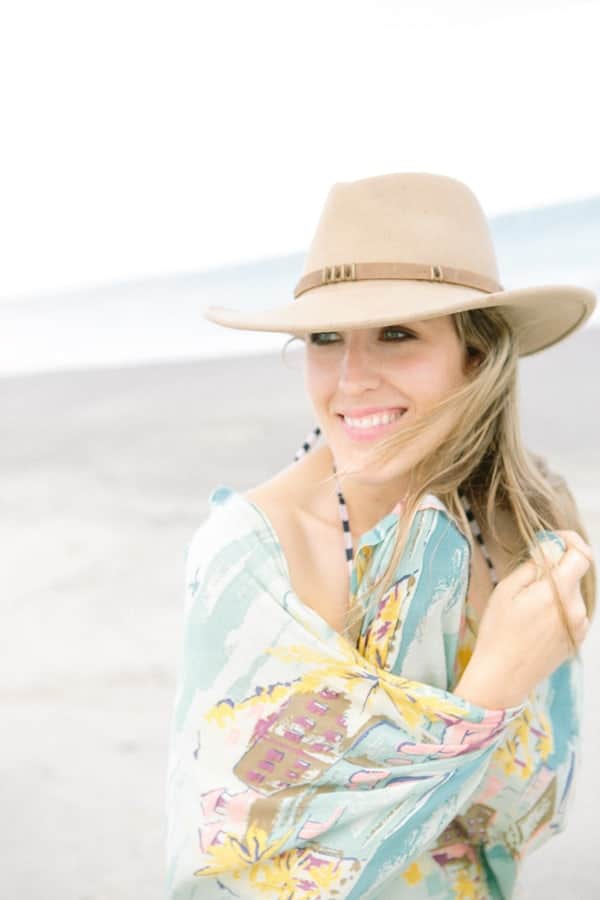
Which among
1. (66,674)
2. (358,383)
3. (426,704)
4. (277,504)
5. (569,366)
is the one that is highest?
(358,383)

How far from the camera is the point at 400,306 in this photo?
910 mm

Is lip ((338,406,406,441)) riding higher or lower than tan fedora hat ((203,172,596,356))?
lower

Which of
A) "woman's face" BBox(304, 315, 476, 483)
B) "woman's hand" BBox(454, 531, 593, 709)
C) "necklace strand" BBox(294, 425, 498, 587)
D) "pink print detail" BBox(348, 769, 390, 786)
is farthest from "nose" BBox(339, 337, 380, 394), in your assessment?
"pink print detail" BBox(348, 769, 390, 786)

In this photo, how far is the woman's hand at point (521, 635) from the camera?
2.94 ft

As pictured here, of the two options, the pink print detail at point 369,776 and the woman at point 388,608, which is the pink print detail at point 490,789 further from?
the pink print detail at point 369,776

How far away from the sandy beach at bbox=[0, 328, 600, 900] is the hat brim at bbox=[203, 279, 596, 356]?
466mm

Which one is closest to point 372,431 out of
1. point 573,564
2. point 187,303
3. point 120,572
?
point 573,564

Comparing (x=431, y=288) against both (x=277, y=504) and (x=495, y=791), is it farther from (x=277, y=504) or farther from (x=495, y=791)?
(x=495, y=791)

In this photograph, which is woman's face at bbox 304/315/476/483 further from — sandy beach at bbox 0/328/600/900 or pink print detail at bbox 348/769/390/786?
sandy beach at bbox 0/328/600/900

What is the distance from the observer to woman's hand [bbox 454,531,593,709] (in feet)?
2.94

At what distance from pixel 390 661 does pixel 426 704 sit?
2.3 inches

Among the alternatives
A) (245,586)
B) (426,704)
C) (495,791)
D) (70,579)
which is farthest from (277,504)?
(70,579)

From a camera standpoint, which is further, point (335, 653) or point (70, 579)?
point (70, 579)

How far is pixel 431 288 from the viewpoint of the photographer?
94cm
